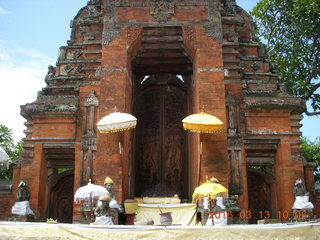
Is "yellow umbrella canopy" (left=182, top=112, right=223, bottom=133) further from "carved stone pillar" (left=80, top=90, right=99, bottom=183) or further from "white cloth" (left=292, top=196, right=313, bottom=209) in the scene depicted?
"carved stone pillar" (left=80, top=90, right=99, bottom=183)

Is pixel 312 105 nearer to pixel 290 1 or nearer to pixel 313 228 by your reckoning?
pixel 290 1

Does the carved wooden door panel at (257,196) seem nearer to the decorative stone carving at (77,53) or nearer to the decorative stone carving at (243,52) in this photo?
the decorative stone carving at (243,52)

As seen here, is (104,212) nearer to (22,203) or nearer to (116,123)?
(116,123)

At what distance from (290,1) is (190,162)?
13.0 m

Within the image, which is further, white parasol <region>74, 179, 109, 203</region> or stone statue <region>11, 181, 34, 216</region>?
stone statue <region>11, 181, 34, 216</region>

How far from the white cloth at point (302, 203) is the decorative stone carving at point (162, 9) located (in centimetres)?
773

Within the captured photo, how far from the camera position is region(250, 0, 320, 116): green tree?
2167 centimetres

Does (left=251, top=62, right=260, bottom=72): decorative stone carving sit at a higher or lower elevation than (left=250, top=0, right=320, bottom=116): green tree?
lower

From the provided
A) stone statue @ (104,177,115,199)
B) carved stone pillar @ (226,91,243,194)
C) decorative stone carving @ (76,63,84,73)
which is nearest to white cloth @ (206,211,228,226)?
carved stone pillar @ (226,91,243,194)

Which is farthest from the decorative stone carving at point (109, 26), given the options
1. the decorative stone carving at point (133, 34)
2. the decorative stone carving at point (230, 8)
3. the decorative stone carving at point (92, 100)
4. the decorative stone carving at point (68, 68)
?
the decorative stone carving at point (230, 8)

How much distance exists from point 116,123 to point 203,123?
2.69m

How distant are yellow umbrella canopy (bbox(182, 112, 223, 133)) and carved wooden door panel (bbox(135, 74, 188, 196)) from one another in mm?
4705

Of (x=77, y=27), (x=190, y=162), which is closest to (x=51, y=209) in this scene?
(x=190, y=162)

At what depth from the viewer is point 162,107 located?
17.1 m
